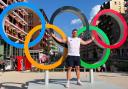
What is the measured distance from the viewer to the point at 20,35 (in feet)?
247

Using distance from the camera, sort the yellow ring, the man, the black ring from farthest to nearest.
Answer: the black ring, the yellow ring, the man

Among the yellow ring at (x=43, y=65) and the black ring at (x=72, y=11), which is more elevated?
the black ring at (x=72, y=11)

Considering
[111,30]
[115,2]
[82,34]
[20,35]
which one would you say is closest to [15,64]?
[82,34]

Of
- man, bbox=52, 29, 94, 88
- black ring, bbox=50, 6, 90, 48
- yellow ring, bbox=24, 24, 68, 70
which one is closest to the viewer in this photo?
man, bbox=52, 29, 94, 88

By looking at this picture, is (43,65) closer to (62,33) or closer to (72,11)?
(62,33)

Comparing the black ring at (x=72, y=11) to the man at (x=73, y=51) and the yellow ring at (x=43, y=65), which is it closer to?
the yellow ring at (x=43, y=65)

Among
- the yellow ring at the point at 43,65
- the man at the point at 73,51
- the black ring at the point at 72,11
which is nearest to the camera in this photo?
the man at the point at 73,51

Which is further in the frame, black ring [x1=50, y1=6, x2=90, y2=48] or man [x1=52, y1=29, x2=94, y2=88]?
black ring [x1=50, y1=6, x2=90, y2=48]

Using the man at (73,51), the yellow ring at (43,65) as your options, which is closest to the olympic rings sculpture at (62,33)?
the yellow ring at (43,65)

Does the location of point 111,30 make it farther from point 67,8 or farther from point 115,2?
point 67,8

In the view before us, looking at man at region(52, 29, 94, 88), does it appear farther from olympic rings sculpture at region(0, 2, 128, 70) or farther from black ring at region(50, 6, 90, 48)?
black ring at region(50, 6, 90, 48)

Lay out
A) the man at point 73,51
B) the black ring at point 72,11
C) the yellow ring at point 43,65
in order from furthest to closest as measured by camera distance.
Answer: the black ring at point 72,11
the yellow ring at point 43,65
the man at point 73,51

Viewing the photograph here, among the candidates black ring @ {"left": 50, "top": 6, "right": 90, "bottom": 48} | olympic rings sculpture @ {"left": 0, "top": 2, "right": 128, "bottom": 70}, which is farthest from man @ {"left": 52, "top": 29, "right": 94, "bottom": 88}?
black ring @ {"left": 50, "top": 6, "right": 90, "bottom": 48}

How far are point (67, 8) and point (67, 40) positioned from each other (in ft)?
4.54
